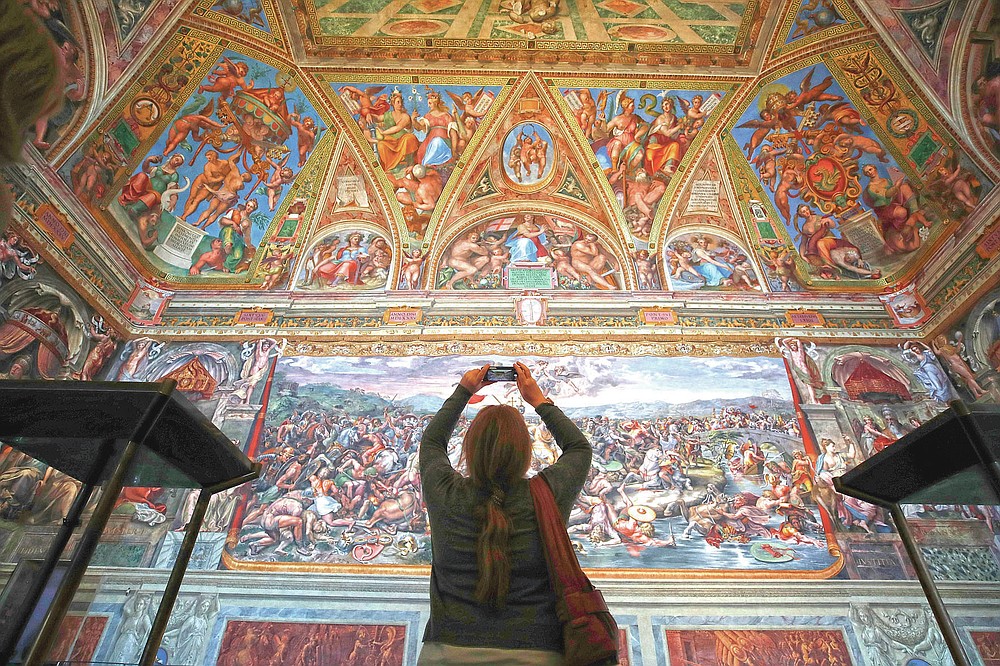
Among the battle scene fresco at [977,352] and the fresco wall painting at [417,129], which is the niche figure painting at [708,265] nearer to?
the battle scene fresco at [977,352]

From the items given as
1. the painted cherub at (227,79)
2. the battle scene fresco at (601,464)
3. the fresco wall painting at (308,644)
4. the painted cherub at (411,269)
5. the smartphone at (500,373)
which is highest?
the painted cherub at (227,79)

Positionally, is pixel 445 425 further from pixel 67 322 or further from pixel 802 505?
pixel 67 322

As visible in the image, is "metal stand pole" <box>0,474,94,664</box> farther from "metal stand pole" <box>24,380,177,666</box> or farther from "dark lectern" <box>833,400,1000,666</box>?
"dark lectern" <box>833,400,1000,666</box>

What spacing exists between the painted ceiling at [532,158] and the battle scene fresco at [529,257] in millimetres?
45

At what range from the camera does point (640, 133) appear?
10250mm

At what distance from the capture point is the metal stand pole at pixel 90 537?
207 centimetres

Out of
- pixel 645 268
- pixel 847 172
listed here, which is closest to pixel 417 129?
pixel 645 268

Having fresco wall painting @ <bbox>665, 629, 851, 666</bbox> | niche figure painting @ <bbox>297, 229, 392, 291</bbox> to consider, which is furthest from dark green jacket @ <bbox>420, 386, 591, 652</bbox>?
niche figure painting @ <bbox>297, 229, 392, 291</bbox>

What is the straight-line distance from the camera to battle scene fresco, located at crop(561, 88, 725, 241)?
10023 millimetres

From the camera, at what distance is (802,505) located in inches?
293

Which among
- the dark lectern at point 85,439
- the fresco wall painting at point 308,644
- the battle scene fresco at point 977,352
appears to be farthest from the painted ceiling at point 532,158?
the dark lectern at point 85,439

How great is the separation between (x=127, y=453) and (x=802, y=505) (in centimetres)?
741

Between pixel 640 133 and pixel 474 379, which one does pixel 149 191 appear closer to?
pixel 640 133

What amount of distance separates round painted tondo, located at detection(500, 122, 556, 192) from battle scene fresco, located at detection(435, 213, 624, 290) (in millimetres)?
601
